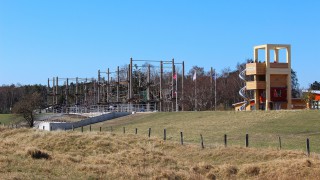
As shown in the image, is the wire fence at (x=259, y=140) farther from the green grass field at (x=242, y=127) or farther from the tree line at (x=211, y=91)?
the tree line at (x=211, y=91)

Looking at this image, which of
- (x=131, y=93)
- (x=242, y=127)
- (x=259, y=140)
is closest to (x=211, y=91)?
(x=131, y=93)

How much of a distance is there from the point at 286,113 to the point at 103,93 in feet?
178

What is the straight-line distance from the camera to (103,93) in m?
100

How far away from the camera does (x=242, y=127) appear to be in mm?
45969

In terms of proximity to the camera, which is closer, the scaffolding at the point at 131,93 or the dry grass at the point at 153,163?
the dry grass at the point at 153,163

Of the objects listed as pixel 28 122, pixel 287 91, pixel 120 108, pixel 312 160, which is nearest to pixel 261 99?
pixel 287 91

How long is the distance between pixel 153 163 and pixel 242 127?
21458 millimetres

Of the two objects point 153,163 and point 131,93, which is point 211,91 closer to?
point 131,93

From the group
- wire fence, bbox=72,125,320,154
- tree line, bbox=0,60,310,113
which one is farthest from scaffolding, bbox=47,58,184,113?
wire fence, bbox=72,125,320,154

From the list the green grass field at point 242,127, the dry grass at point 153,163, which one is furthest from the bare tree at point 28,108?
the dry grass at point 153,163

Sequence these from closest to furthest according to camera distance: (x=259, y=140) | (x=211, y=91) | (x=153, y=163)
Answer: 1. (x=153, y=163)
2. (x=259, y=140)
3. (x=211, y=91)

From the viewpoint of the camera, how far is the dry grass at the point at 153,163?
19.7 metres

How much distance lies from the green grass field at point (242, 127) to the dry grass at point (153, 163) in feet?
12.9

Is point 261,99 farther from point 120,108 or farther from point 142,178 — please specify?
point 142,178
